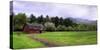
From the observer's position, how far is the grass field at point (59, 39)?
1.85m

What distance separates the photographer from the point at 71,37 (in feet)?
6.84

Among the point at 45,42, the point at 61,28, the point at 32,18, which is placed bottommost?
the point at 45,42

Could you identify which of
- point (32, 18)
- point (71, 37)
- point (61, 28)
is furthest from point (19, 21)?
point (71, 37)

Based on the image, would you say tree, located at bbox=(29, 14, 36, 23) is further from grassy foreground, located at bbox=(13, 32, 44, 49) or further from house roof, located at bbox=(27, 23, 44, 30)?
grassy foreground, located at bbox=(13, 32, 44, 49)

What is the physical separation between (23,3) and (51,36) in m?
0.49

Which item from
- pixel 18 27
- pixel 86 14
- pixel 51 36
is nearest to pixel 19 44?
pixel 18 27

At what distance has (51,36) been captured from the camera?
1.99m

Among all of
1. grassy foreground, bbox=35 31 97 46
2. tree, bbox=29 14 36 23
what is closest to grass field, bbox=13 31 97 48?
grassy foreground, bbox=35 31 97 46

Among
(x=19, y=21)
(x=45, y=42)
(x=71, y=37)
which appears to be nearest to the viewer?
(x=19, y=21)

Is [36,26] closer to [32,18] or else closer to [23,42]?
[32,18]

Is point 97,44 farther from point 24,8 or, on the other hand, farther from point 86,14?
point 24,8

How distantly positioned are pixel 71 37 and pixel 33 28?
0.49 metres

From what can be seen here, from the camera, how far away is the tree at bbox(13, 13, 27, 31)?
1.83m

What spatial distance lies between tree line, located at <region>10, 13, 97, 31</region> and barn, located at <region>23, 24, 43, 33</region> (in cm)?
3
